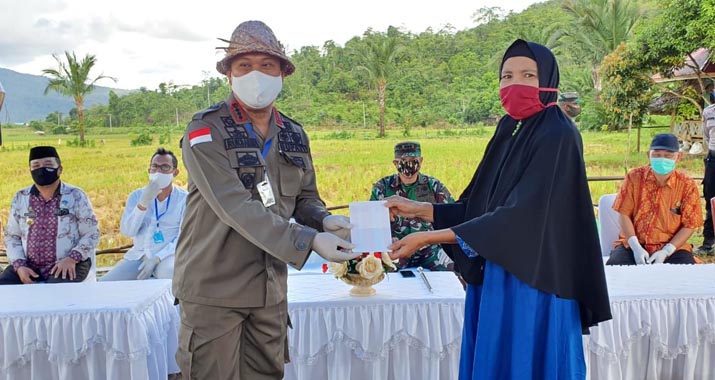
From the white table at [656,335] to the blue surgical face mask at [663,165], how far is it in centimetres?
126

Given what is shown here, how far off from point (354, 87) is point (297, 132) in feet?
28.9

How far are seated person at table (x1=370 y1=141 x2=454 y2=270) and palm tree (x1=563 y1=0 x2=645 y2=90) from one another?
10636 millimetres

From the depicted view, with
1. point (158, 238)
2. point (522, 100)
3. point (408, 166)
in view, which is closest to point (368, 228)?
point (522, 100)

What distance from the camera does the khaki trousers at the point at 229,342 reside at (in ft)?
6.57

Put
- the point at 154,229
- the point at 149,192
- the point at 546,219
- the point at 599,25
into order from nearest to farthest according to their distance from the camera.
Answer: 1. the point at 546,219
2. the point at 149,192
3. the point at 154,229
4. the point at 599,25

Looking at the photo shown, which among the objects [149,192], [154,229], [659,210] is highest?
[149,192]

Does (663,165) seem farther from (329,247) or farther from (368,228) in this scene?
(329,247)

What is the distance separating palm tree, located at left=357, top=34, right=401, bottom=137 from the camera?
10.7 m

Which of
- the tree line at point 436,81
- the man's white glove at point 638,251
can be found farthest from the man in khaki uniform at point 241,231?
the tree line at point 436,81

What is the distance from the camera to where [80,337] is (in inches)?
115

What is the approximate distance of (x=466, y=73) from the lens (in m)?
11.8

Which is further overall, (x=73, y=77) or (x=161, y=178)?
(x=73, y=77)

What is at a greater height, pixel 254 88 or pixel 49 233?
pixel 254 88

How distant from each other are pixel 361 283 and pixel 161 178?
207cm
